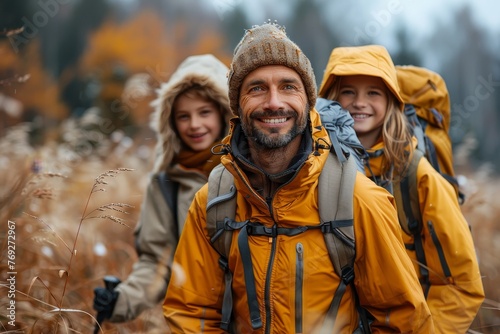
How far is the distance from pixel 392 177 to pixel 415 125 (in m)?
0.74

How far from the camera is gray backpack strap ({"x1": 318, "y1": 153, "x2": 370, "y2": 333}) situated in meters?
3.02

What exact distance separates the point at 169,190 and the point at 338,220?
6.69 ft

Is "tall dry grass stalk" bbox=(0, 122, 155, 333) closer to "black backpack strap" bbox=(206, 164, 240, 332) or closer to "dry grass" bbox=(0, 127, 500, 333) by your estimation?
"dry grass" bbox=(0, 127, 500, 333)

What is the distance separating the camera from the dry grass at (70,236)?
3.71 meters

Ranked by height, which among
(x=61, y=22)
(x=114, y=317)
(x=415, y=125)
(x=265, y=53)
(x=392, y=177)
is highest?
(x=61, y=22)

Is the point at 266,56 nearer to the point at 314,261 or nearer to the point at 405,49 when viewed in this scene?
the point at 314,261

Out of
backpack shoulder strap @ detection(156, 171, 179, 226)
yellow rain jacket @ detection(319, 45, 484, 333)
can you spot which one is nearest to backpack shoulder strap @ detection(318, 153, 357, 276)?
yellow rain jacket @ detection(319, 45, 484, 333)

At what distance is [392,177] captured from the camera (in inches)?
155

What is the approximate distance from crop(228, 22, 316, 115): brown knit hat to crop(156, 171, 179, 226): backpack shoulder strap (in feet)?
4.78

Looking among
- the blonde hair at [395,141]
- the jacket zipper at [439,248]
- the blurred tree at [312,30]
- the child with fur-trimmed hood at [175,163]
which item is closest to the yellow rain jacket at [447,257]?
the jacket zipper at [439,248]

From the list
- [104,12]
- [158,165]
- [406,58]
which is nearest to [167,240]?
[158,165]

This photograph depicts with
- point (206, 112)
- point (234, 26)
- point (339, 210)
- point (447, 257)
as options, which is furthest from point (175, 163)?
point (234, 26)

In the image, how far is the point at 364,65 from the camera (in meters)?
4.22

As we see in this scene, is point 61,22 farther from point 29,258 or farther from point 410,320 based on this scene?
point 410,320
